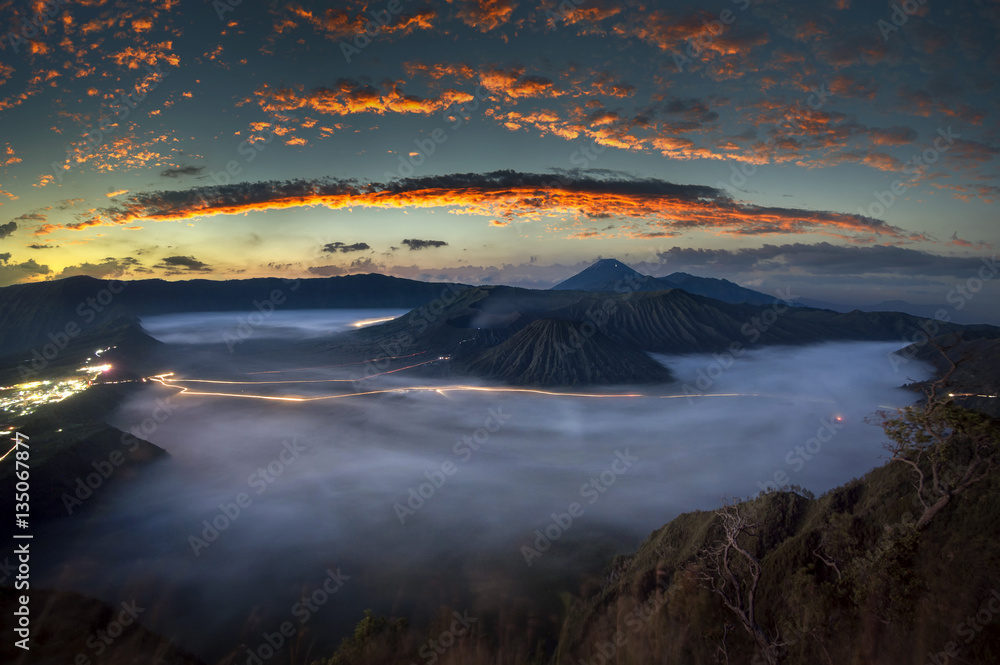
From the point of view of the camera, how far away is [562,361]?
15462cm

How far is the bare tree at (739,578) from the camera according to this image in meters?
17.4

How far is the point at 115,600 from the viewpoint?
39719 mm

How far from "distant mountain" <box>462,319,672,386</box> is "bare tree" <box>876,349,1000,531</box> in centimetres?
12802

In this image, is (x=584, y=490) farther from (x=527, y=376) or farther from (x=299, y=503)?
(x=527, y=376)

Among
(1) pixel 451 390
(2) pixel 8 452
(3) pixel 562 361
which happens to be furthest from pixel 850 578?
(3) pixel 562 361

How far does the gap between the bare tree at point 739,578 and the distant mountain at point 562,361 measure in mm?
123436

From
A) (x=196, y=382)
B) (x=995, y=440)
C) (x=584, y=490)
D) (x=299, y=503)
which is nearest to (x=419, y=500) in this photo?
(x=299, y=503)

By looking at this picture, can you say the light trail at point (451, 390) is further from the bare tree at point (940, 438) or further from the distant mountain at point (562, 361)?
the bare tree at point (940, 438)

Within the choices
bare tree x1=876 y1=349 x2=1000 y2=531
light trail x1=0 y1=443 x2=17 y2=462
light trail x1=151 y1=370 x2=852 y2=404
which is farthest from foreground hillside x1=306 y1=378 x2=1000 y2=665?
light trail x1=151 y1=370 x2=852 y2=404

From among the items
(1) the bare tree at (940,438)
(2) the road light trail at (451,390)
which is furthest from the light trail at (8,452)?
(1) the bare tree at (940,438)

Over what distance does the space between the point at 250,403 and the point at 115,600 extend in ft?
277

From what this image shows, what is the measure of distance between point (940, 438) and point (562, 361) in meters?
138

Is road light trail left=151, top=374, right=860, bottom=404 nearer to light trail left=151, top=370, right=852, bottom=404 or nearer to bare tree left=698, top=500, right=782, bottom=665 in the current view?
light trail left=151, top=370, right=852, bottom=404

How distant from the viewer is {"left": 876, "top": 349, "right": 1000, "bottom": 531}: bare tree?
1566 cm
